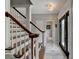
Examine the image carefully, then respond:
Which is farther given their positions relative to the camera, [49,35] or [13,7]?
[49,35]

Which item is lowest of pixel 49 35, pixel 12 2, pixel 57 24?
pixel 49 35

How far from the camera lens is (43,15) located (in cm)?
1203
